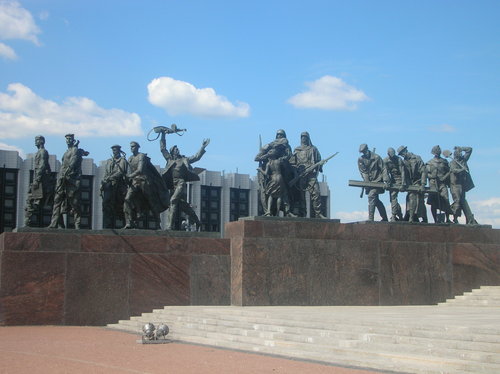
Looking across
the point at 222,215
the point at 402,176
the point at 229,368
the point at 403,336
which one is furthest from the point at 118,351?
the point at 222,215

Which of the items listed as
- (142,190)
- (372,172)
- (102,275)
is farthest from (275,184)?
(102,275)

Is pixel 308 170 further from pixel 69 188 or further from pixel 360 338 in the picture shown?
pixel 360 338

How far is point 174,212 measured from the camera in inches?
810

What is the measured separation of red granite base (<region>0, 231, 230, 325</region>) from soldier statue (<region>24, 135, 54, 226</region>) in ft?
5.43

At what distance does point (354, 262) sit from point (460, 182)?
18.3 feet

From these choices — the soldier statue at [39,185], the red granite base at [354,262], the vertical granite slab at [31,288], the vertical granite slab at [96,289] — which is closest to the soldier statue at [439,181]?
the red granite base at [354,262]

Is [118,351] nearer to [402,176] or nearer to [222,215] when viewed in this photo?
[402,176]

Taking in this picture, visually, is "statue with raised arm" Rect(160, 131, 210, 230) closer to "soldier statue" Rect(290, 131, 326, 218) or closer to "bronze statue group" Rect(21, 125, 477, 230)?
"bronze statue group" Rect(21, 125, 477, 230)

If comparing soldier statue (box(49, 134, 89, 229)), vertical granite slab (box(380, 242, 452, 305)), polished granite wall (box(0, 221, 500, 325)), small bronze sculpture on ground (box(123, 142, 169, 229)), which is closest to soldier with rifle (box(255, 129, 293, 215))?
polished granite wall (box(0, 221, 500, 325))

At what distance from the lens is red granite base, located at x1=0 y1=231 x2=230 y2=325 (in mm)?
17406

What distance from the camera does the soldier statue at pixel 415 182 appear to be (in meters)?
22.6

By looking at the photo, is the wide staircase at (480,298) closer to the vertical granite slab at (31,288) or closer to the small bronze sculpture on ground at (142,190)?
the small bronze sculpture on ground at (142,190)

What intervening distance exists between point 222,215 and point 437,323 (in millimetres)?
55905

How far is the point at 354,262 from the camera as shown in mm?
19703
